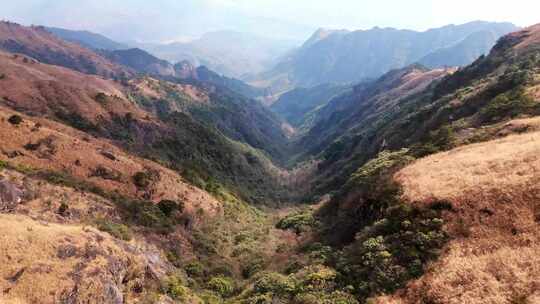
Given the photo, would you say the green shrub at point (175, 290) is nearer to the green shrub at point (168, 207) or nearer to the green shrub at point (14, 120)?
the green shrub at point (168, 207)

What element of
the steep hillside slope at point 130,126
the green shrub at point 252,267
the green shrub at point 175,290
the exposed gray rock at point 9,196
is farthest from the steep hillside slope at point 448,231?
the steep hillside slope at point 130,126

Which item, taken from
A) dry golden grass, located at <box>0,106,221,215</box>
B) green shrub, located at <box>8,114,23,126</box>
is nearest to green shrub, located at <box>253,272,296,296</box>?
dry golden grass, located at <box>0,106,221,215</box>

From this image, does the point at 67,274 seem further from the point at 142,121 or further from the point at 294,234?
the point at 142,121

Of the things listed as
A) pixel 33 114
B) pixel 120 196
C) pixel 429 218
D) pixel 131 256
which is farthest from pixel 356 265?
pixel 33 114

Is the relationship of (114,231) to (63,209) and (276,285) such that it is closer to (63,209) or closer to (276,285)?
(63,209)

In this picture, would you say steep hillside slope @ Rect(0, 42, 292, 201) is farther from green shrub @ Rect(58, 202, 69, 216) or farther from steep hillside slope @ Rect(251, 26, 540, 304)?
steep hillside slope @ Rect(251, 26, 540, 304)

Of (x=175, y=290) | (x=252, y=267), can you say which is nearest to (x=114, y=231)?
(x=175, y=290)
